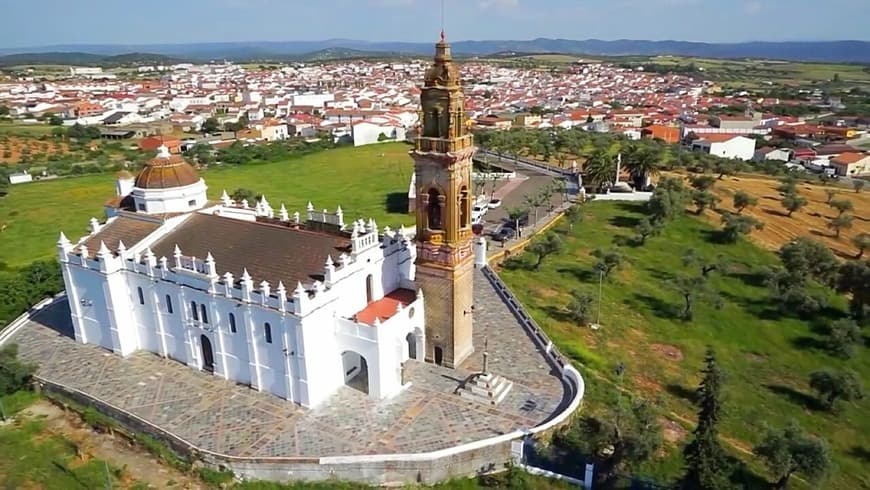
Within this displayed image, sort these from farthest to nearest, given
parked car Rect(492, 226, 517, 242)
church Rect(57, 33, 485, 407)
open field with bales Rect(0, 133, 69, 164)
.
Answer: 1. open field with bales Rect(0, 133, 69, 164)
2. parked car Rect(492, 226, 517, 242)
3. church Rect(57, 33, 485, 407)

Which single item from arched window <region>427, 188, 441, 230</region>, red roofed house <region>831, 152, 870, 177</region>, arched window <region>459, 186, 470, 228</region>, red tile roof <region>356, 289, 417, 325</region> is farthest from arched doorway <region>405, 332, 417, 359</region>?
red roofed house <region>831, 152, 870, 177</region>

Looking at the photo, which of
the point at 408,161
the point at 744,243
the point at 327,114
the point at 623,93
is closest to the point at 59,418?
the point at 744,243

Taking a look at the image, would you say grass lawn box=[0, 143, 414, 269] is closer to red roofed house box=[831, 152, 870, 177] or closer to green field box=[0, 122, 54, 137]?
green field box=[0, 122, 54, 137]

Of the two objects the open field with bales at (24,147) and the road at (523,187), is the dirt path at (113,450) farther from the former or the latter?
the open field with bales at (24,147)

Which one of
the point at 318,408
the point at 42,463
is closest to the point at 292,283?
the point at 318,408

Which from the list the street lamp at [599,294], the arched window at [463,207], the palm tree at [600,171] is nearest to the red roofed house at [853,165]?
the palm tree at [600,171]

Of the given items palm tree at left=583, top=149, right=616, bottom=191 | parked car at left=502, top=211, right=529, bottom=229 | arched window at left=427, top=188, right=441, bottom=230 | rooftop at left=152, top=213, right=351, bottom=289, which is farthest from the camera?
palm tree at left=583, top=149, right=616, bottom=191

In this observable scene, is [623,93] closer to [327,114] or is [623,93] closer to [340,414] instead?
[327,114]
